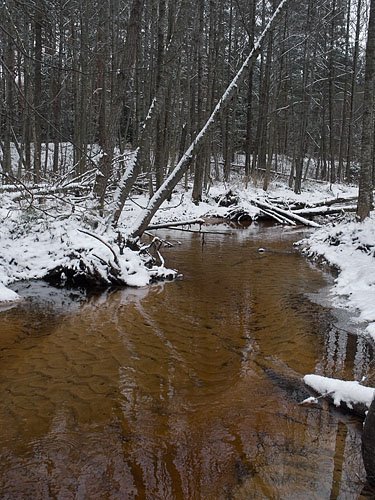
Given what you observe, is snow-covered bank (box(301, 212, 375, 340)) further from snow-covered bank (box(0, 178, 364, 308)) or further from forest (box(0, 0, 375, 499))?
snow-covered bank (box(0, 178, 364, 308))

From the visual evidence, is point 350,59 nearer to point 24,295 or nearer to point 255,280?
point 255,280

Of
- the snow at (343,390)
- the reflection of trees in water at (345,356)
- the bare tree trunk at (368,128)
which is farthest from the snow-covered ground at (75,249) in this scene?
the snow at (343,390)

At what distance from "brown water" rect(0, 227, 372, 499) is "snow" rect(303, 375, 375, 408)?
146mm

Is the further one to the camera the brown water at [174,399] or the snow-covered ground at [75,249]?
the snow-covered ground at [75,249]

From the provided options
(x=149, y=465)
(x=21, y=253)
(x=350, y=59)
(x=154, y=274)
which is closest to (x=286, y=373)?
(x=149, y=465)

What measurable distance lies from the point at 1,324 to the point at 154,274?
3.58 meters

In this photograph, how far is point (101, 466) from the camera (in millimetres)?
3389

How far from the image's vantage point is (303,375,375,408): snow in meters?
4.05

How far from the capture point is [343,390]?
4.25m

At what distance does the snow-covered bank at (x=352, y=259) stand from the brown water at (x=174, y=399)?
1.89 feet

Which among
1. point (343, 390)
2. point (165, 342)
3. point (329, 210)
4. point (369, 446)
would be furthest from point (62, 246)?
point (329, 210)

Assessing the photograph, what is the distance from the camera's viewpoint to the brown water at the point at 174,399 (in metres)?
3.27

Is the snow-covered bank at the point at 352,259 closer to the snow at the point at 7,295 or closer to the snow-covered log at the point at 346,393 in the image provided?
the snow-covered log at the point at 346,393

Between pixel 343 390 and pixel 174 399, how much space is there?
62.9 inches
